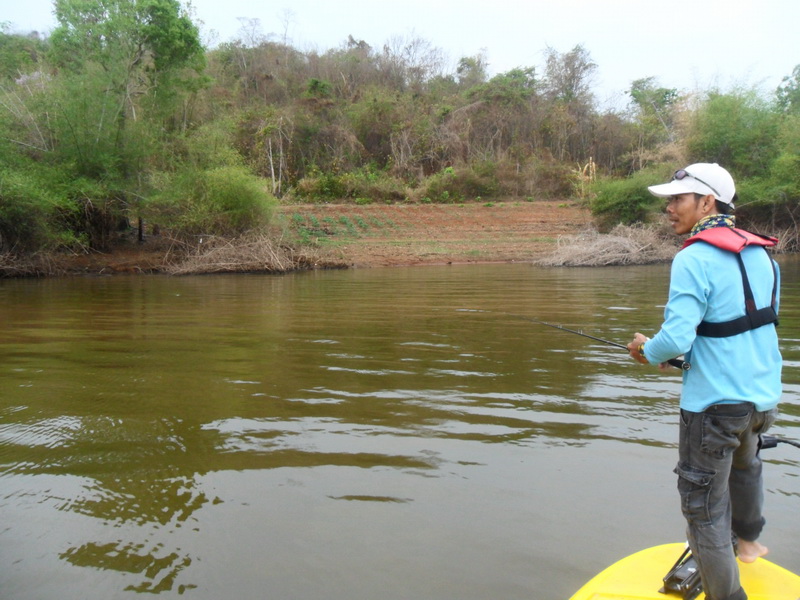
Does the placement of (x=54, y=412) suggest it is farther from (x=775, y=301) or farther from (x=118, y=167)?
(x=118, y=167)

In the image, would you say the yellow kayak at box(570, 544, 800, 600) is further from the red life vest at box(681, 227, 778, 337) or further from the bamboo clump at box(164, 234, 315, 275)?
the bamboo clump at box(164, 234, 315, 275)

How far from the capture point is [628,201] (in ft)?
94.1

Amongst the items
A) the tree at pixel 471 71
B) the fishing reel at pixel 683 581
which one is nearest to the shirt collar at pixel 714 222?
the fishing reel at pixel 683 581

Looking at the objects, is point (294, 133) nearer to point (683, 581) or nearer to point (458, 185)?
point (458, 185)

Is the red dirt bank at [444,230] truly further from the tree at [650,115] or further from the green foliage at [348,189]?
the tree at [650,115]

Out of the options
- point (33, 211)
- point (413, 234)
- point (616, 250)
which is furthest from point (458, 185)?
point (33, 211)

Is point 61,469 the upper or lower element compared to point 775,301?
lower

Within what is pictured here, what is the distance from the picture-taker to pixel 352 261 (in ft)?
83.5

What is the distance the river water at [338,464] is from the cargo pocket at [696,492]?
703mm

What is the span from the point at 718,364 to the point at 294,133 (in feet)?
133

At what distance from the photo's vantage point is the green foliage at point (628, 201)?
28.4 m

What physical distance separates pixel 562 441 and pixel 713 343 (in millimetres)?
2405

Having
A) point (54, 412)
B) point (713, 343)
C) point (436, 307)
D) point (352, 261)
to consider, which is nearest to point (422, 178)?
point (352, 261)

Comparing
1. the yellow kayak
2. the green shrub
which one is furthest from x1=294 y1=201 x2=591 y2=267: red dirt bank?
the yellow kayak
